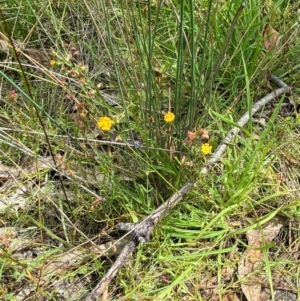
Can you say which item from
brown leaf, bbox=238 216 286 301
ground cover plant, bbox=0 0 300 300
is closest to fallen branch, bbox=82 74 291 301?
ground cover plant, bbox=0 0 300 300

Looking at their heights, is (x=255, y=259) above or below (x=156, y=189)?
below

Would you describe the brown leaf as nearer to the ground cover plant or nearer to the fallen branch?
the ground cover plant

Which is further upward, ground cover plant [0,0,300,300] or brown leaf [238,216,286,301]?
ground cover plant [0,0,300,300]

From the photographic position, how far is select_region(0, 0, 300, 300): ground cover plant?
1198mm

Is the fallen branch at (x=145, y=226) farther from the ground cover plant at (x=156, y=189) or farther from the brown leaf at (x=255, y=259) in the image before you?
the brown leaf at (x=255, y=259)

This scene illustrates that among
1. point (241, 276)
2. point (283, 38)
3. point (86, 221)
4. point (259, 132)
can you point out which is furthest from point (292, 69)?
point (86, 221)

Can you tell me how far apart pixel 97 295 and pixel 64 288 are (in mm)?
139

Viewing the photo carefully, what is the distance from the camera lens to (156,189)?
4.26ft

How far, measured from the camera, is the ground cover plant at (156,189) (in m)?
1.20

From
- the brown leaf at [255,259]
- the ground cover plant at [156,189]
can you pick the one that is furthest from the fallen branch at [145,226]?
the brown leaf at [255,259]

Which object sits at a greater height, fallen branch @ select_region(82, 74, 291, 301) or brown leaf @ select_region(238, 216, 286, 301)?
fallen branch @ select_region(82, 74, 291, 301)

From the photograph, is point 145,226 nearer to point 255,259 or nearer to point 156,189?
point 156,189

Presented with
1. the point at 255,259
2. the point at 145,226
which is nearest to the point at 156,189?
the point at 145,226

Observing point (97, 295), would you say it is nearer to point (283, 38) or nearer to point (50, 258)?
point (50, 258)
